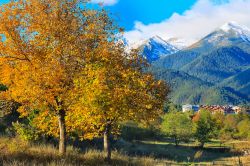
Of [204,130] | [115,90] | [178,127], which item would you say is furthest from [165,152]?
[115,90]

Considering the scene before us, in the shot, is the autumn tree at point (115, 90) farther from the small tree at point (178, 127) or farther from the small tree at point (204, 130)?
the small tree at point (204, 130)

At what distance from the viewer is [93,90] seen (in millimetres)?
21703

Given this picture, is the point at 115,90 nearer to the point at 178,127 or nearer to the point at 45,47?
the point at 45,47

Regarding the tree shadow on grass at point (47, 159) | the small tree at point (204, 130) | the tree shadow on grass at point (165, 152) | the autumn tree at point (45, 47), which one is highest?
the autumn tree at point (45, 47)

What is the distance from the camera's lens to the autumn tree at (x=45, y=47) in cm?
2217

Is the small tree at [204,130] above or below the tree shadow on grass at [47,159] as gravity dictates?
above

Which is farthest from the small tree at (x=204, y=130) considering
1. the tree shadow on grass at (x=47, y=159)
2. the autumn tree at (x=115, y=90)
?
the tree shadow on grass at (x=47, y=159)

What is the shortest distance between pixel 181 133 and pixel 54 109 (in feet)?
315

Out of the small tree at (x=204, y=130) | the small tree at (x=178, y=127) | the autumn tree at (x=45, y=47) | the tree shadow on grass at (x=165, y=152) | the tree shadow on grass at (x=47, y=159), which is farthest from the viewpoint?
the small tree at (x=204, y=130)

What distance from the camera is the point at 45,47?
22.8m

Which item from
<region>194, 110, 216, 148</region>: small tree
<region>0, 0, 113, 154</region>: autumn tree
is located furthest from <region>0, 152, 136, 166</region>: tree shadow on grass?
<region>194, 110, 216, 148</region>: small tree

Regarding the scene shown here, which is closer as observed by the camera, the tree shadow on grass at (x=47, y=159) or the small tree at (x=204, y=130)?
the tree shadow on grass at (x=47, y=159)

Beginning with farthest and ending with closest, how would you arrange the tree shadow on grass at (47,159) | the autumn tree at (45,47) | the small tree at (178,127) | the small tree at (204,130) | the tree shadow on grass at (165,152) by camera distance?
the small tree at (204,130) < the small tree at (178,127) < the tree shadow on grass at (165,152) < the autumn tree at (45,47) < the tree shadow on grass at (47,159)

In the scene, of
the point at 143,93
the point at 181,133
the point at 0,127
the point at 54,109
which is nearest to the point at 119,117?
the point at 143,93
